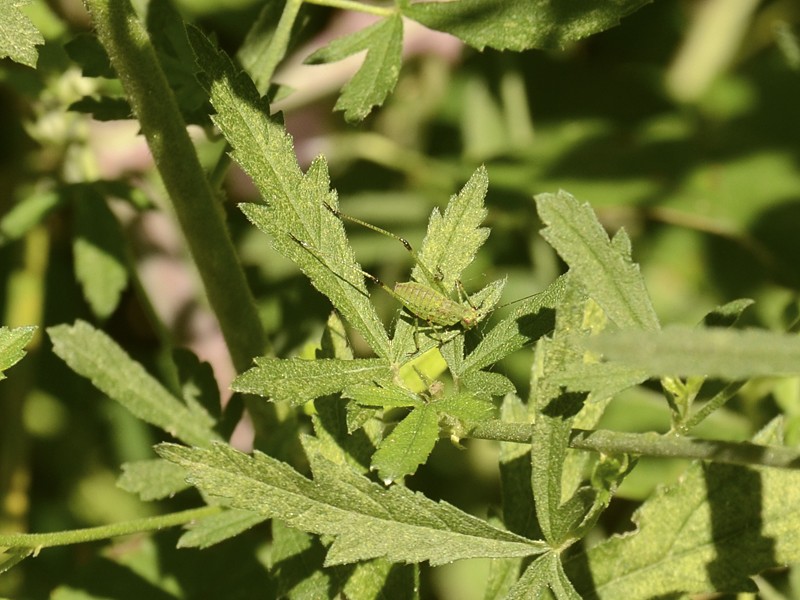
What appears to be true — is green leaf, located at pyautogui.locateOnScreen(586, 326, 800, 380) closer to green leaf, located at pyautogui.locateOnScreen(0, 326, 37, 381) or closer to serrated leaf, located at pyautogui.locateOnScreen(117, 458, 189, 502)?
green leaf, located at pyautogui.locateOnScreen(0, 326, 37, 381)

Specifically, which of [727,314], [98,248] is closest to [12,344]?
[98,248]

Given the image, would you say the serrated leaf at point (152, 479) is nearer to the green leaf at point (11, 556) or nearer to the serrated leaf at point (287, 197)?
the green leaf at point (11, 556)

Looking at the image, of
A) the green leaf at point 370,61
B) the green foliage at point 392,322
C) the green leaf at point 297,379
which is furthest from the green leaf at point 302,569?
the green leaf at point 370,61

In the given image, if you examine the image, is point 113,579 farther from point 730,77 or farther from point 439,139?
point 730,77

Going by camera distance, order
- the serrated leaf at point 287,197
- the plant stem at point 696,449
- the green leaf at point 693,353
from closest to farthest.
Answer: the green leaf at point 693,353, the plant stem at point 696,449, the serrated leaf at point 287,197

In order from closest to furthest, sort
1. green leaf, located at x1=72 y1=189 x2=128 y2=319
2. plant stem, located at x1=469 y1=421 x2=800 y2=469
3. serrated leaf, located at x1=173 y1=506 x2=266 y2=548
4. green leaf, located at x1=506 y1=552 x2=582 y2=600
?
plant stem, located at x1=469 y1=421 x2=800 y2=469
green leaf, located at x1=506 y1=552 x2=582 y2=600
serrated leaf, located at x1=173 y1=506 x2=266 y2=548
green leaf, located at x1=72 y1=189 x2=128 y2=319

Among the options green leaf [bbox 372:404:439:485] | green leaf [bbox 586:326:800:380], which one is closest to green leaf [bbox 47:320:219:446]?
green leaf [bbox 372:404:439:485]

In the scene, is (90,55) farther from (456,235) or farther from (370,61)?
(456,235)
